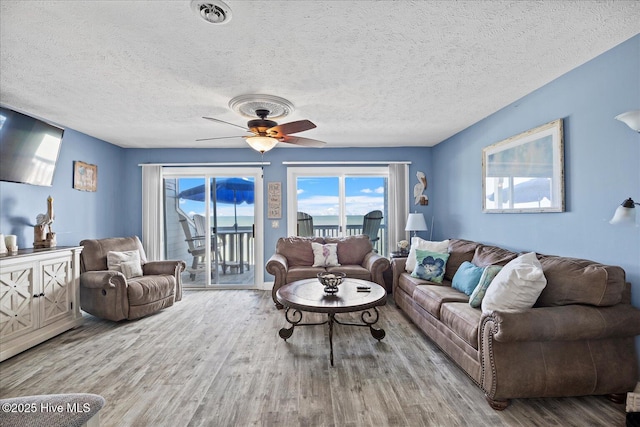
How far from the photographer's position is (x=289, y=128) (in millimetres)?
2939

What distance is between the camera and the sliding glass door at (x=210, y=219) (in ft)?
17.0

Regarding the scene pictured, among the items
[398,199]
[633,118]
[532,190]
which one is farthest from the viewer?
[398,199]

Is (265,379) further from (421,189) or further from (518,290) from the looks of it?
(421,189)

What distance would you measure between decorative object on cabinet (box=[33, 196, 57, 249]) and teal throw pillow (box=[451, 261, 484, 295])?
14.7ft

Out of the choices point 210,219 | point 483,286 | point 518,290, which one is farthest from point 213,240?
point 518,290

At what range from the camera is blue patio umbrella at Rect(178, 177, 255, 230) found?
5.20 meters

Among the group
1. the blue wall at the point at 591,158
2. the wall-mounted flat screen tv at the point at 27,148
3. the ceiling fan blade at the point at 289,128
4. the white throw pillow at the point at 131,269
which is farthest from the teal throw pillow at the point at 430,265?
the wall-mounted flat screen tv at the point at 27,148

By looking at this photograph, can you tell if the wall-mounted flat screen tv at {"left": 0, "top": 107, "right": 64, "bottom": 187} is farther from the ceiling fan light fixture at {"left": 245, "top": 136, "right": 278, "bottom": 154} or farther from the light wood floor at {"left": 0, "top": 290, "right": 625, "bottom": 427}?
the ceiling fan light fixture at {"left": 245, "top": 136, "right": 278, "bottom": 154}

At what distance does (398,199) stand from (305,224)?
1.69 m

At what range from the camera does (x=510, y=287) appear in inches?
83.4

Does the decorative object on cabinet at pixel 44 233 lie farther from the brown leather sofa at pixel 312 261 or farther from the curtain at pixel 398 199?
the curtain at pixel 398 199

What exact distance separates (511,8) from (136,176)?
18.1 ft

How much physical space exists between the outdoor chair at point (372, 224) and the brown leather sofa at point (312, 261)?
55 cm

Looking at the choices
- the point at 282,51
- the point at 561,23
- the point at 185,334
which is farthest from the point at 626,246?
the point at 185,334
